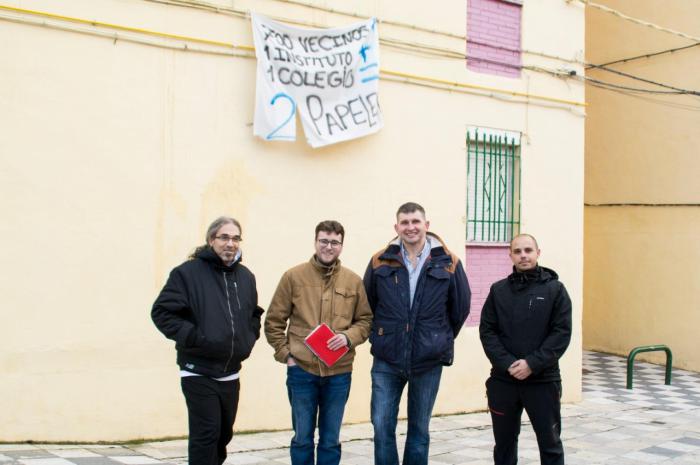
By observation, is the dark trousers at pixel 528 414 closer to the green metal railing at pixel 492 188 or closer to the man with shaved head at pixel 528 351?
the man with shaved head at pixel 528 351

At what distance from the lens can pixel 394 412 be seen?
5660 mm

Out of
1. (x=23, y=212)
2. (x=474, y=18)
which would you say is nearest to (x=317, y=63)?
(x=474, y=18)

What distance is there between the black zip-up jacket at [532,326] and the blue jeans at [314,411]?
3.41ft

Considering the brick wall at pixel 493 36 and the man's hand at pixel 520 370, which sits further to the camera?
the brick wall at pixel 493 36

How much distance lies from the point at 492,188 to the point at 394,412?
15.8ft

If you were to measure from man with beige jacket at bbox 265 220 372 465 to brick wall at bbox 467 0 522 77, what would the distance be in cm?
483

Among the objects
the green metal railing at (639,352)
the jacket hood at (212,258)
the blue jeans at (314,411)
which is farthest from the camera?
the green metal railing at (639,352)

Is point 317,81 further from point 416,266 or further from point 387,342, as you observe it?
point 387,342

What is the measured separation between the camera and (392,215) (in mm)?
8906

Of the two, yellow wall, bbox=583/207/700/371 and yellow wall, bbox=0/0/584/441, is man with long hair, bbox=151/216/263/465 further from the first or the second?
yellow wall, bbox=583/207/700/371

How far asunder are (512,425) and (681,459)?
8.48 ft

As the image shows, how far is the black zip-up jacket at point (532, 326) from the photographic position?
5453mm

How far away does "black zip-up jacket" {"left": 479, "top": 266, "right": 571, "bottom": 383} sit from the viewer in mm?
5453

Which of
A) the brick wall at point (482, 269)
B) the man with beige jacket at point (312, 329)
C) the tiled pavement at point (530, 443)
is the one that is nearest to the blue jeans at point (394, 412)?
the man with beige jacket at point (312, 329)
